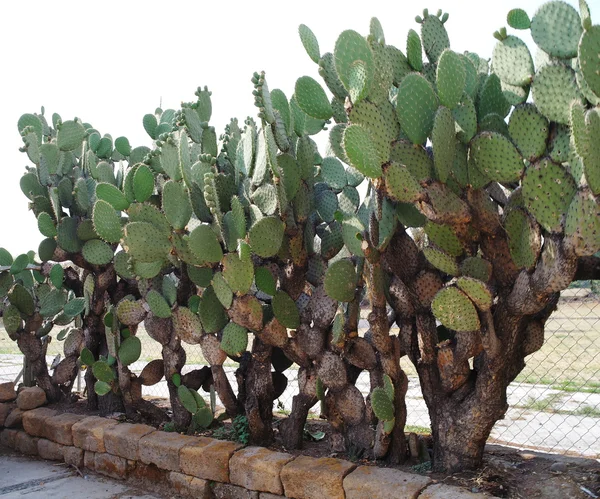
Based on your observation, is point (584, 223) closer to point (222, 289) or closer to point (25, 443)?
point (222, 289)

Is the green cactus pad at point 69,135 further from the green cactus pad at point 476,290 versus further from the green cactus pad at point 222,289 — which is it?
the green cactus pad at point 476,290

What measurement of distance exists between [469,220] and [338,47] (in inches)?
40.8

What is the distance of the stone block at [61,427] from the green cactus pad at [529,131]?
4.17 meters

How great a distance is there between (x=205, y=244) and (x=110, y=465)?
2145mm

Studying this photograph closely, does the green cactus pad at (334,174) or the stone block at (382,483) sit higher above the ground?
the green cactus pad at (334,174)

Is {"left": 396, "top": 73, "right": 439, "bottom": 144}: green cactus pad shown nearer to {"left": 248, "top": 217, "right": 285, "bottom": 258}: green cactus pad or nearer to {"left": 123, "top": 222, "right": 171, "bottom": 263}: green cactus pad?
{"left": 248, "top": 217, "right": 285, "bottom": 258}: green cactus pad

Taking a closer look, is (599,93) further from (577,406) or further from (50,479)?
(50,479)

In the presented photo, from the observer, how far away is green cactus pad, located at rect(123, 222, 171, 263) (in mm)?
4055

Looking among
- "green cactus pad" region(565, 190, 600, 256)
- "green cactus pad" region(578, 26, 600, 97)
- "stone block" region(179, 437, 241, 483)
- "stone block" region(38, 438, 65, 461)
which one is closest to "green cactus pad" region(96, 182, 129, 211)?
"stone block" region(179, 437, 241, 483)

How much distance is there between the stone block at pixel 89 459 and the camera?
A: 4.98 metres

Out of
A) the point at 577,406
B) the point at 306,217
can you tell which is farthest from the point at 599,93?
the point at 577,406

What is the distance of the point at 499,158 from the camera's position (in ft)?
9.43

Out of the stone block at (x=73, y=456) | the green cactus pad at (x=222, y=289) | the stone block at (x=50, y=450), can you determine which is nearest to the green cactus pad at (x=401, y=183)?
the green cactus pad at (x=222, y=289)

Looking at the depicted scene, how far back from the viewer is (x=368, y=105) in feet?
9.82
